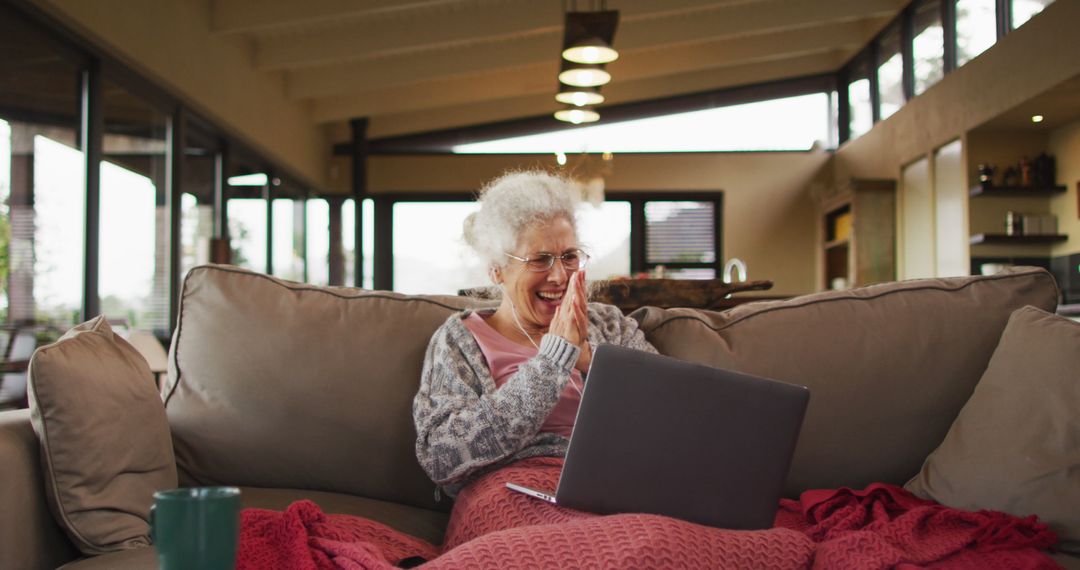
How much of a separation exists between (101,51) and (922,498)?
4459mm

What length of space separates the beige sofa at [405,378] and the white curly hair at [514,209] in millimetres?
254

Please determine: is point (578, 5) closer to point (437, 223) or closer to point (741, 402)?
point (437, 223)

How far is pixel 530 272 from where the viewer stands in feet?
7.03

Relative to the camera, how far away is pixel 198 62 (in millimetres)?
6270

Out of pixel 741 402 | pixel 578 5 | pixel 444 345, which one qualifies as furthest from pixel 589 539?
Result: pixel 578 5

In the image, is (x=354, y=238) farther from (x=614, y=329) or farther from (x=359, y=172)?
(x=614, y=329)

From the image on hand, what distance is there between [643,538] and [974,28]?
21.9 feet

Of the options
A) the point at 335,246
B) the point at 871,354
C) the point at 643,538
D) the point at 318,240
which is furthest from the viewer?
the point at 335,246

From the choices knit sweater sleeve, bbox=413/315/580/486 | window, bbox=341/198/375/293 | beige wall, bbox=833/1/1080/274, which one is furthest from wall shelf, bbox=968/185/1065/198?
window, bbox=341/198/375/293

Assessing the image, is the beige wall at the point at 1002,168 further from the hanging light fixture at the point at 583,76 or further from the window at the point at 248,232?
the window at the point at 248,232

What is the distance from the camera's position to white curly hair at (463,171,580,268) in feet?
7.16

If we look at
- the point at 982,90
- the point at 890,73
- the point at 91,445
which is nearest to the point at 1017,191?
the point at 982,90

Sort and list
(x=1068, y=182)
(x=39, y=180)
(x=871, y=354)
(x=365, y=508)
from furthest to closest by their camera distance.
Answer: (x=1068, y=182), (x=39, y=180), (x=871, y=354), (x=365, y=508)

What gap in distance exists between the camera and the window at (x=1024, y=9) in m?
5.94
